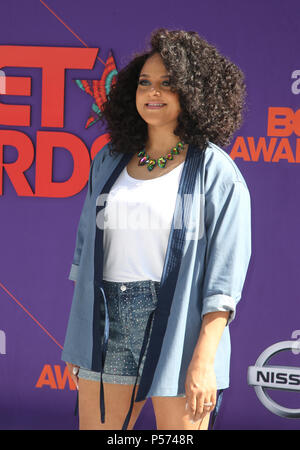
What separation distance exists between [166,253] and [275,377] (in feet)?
4.74

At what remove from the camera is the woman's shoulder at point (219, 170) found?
1585mm

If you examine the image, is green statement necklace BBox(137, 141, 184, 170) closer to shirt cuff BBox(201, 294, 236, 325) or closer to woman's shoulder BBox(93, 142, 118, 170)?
woman's shoulder BBox(93, 142, 118, 170)

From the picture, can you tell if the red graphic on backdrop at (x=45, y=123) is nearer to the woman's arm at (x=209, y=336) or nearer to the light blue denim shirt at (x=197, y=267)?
the light blue denim shirt at (x=197, y=267)

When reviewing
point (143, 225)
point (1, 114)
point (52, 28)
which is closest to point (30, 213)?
point (1, 114)

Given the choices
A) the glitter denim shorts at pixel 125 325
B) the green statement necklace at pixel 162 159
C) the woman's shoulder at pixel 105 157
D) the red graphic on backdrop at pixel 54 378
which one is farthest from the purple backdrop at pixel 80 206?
the glitter denim shorts at pixel 125 325

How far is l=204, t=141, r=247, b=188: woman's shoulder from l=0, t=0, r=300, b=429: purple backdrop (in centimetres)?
108

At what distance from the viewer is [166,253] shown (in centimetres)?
159

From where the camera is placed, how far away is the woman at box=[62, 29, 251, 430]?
5.11 ft

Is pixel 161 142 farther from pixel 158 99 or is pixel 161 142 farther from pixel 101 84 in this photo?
pixel 101 84
